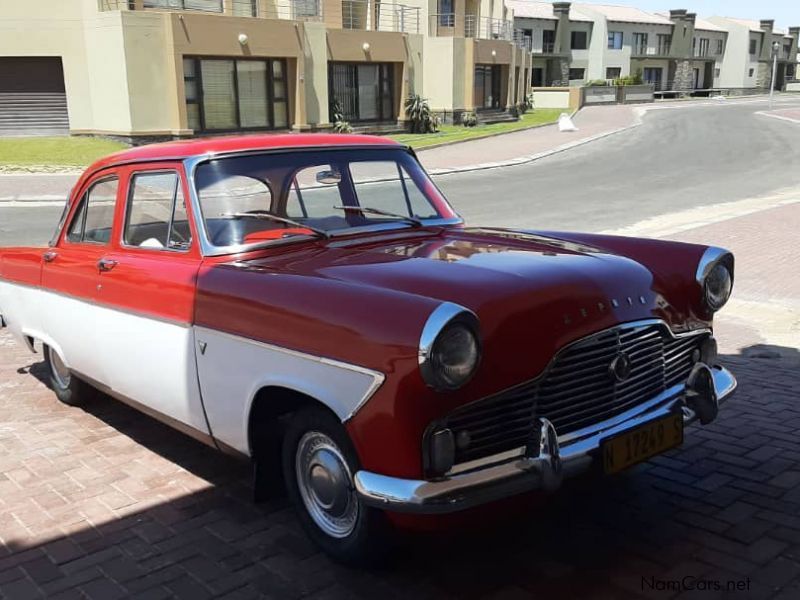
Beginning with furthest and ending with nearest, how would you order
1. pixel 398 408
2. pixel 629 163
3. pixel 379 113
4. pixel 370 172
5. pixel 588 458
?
1. pixel 379 113
2. pixel 629 163
3. pixel 370 172
4. pixel 588 458
5. pixel 398 408

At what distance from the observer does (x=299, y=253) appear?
383cm

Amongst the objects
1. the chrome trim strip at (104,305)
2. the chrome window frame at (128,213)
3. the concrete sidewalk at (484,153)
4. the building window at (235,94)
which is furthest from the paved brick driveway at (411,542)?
the building window at (235,94)

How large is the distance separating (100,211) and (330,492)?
2.49 meters

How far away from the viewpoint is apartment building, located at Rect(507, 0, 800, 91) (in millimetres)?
66688

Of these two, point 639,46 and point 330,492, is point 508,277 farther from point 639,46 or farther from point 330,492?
point 639,46

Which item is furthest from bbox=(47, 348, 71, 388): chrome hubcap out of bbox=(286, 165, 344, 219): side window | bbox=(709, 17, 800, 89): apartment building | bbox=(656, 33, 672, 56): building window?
bbox=(709, 17, 800, 89): apartment building

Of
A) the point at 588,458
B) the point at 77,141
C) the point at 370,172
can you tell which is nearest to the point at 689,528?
the point at 588,458

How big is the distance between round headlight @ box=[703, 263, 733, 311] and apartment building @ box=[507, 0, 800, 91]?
64205 mm

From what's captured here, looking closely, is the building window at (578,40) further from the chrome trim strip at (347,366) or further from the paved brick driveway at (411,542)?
the chrome trim strip at (347,366)

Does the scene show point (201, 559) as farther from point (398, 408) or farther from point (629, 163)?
point (629, 163)

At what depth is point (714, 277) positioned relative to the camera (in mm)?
3957

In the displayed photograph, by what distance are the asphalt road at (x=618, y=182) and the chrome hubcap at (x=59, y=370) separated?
24.1 feet

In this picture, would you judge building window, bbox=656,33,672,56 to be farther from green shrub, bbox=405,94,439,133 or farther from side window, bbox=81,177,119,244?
side window, bbox=81,177,119,244

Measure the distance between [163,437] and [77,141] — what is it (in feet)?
75.0
